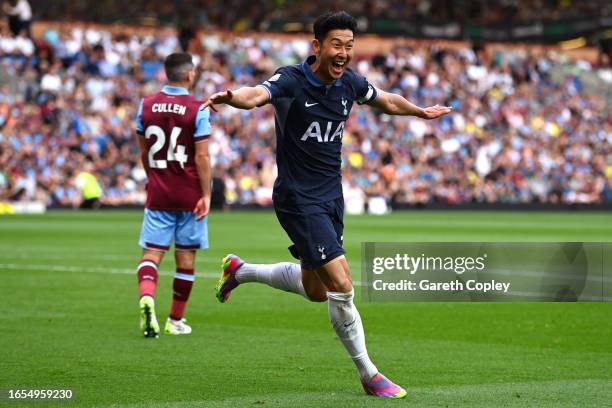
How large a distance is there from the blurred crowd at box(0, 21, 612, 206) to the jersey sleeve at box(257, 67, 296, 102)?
27.1 meters

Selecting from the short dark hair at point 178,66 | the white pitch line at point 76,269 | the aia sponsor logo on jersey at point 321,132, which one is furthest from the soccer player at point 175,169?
the white pitch line at point 76,269

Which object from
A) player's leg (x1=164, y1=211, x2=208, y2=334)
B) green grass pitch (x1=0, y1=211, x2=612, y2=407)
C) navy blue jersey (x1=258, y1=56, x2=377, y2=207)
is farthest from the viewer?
player's leg (x1=164, y1=211, x2=208, y2=334)

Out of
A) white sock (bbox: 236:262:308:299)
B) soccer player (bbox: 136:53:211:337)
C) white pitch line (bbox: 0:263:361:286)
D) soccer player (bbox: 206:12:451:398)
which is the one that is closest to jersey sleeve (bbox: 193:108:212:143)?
soccer player (bbox: 136:53:211:337)

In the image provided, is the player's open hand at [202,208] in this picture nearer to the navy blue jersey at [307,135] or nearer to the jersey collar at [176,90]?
the jersey collar at [176,90]

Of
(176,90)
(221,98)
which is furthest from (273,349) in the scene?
(221,98)

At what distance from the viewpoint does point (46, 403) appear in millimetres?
6934

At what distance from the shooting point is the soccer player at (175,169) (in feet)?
34.5

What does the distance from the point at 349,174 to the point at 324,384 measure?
33.5m

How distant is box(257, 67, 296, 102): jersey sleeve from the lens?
743 centimetres

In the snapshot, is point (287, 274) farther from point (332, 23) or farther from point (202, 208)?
point (332, 23)

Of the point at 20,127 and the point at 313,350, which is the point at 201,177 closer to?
the point at 313,350

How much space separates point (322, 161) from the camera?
7.77m

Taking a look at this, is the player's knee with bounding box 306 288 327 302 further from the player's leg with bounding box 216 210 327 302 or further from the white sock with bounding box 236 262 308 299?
the white sock with bounding box 236 262 308 299

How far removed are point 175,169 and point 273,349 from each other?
209cm
